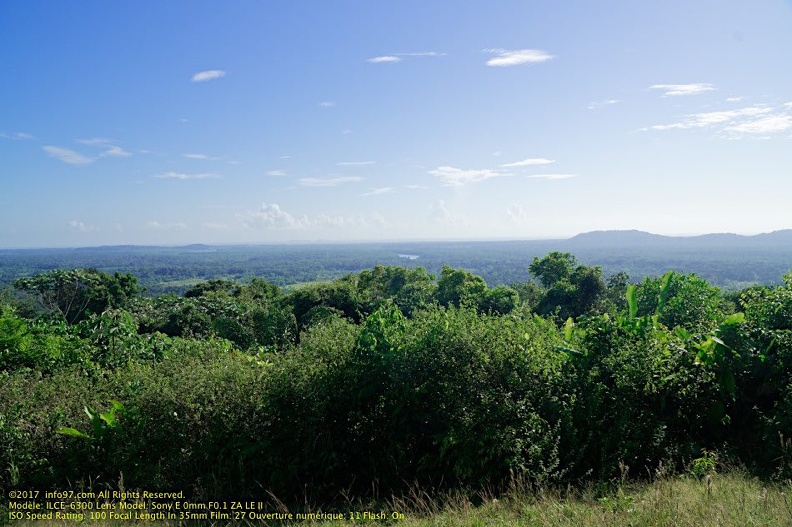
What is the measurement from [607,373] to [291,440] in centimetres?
404

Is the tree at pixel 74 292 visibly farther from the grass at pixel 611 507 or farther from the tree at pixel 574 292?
the grass at pixel 611 507

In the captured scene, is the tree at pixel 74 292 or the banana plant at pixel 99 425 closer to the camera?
the banana plant at pixel 99 425

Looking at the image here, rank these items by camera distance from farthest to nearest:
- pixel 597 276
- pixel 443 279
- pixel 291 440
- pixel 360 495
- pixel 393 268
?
pixel 393 268 < pixel 443 279 < pixel 597 276 < pixel 291 440 < pixel 360 495

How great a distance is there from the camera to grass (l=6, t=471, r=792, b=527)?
3.76 m

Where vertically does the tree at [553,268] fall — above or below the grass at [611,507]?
above

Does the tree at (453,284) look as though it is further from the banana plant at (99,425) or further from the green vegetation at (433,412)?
the banana plant at (99,425)

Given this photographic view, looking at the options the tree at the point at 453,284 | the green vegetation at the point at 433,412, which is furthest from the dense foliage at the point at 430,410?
the tree at the point at 453,284

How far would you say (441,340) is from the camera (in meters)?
6.23

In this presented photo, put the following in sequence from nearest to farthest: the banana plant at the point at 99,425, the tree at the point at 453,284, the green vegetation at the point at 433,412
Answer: the green vegetation at the point at 433,412 → the banana plant at the point at 99,425 → the tree at the point at 453,284

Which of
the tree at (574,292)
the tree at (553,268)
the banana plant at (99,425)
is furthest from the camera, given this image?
the tree at (553,268)

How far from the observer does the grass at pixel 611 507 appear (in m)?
3.76

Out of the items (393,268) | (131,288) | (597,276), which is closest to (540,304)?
(597,276)

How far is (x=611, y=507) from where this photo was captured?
14.0 ft

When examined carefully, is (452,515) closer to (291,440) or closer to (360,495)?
(360,495)
